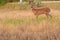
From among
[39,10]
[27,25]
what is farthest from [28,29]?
[39,10]

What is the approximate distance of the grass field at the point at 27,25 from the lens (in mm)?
2029

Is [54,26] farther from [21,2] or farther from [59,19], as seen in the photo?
[21,2]

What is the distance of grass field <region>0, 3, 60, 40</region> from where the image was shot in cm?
A: 203

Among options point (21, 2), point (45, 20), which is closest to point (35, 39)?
point (45, 20)

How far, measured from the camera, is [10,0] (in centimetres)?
216

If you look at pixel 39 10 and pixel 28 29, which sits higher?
pixel 39 10

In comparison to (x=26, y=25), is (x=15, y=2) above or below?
above

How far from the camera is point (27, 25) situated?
6.81 feet

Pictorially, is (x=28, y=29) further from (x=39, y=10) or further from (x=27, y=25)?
(x=39, y=10)

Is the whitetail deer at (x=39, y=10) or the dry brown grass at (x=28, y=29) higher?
the whitetail deer at (x=39, y=10)

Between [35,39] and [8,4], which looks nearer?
[35,39]

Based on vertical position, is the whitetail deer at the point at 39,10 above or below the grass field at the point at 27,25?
above

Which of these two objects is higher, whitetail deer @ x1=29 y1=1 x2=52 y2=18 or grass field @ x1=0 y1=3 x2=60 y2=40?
whitetail deer @ x1=29 y1=1 x2=52 y2=18

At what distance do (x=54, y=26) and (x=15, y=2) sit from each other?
345 mm
